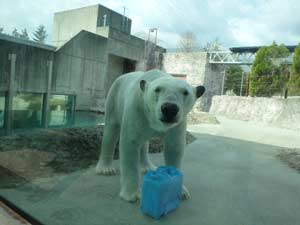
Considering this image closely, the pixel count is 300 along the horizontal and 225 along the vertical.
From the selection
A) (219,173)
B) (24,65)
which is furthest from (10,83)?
(219,173)

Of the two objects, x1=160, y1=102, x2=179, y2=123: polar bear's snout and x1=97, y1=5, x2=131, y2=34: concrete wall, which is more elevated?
x1=97, y1=5, x2=131, y2=34: concrete wall

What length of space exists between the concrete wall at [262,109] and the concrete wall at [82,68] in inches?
234

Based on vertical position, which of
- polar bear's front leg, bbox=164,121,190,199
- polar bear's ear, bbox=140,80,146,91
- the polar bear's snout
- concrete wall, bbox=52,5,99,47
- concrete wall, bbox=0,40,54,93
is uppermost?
concrete wall, bbox=52,5,99,47

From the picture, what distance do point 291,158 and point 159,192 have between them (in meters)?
3.07

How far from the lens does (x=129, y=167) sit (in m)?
1.89

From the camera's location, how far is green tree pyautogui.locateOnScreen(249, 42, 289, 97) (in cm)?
1080

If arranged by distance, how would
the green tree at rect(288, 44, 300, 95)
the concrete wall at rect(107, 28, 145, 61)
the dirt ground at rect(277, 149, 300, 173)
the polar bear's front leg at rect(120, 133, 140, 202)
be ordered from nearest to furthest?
the polar bear's front leg at rect(120, 133, 140, 202), the dirt ground at rect(277, 149, 300, 173), the green tree at rect(288, 44, 300, 95), the concrete wall at rect(107, 28, 145, 61)

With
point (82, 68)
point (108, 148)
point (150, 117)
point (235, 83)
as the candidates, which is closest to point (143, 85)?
point (150, 117)

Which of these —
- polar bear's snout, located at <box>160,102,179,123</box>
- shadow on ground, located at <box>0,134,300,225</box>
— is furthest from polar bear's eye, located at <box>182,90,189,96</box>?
shadow on ground, located at <box>0,134,300,225</box>

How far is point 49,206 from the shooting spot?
1752mm

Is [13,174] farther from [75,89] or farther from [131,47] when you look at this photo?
[131,47]

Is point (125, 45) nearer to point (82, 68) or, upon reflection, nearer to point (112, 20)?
point (112, 20)

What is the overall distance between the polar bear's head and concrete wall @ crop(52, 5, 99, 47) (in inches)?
587

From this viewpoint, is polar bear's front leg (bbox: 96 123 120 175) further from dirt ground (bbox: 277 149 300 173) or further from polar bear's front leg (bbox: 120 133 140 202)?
dirt ground (bbox: 277 149 300 173)
